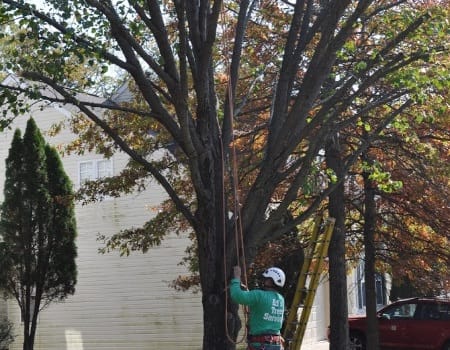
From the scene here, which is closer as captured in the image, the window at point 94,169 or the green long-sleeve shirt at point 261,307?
the green long-sleeve shirt at point 261,307

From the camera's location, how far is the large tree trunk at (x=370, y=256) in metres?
14.4

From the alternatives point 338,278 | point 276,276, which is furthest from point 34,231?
point 276,276

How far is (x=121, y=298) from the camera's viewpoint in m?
20.2

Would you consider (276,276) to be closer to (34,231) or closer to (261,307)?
(261,307)

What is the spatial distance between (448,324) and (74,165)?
1134 cm

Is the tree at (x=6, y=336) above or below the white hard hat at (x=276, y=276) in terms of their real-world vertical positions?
below

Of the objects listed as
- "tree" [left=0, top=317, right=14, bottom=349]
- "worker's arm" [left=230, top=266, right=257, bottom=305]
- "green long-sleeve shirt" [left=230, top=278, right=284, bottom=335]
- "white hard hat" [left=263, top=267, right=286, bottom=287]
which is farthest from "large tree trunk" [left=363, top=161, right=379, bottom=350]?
"tree" [left=0, top=317, right=14, bottom=349]

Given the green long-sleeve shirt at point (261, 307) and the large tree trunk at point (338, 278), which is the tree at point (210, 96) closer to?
the green long-sleeve shirt at point (261, 307)

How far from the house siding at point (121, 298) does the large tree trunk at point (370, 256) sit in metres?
5.46

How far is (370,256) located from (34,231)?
7.00 metres

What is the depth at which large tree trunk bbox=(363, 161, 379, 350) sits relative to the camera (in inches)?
568

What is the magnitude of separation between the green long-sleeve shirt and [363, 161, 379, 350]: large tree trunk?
7.12 meters

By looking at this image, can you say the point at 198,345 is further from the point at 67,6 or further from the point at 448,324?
the point at 67,6

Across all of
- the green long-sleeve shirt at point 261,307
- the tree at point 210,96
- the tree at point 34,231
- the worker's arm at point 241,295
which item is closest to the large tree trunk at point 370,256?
the tree at point 210,96
